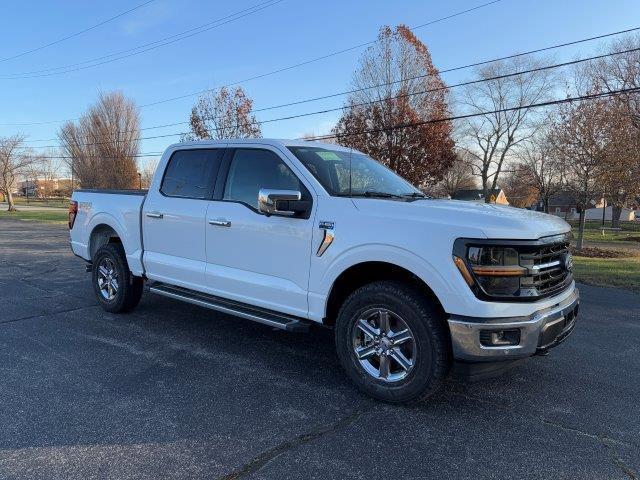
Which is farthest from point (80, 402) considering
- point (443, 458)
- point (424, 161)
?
point (424, 161)

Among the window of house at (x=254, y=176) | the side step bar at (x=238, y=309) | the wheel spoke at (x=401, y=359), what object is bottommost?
the wheel spoke at (x=401, y=359)

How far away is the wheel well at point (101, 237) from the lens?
6.39 metres

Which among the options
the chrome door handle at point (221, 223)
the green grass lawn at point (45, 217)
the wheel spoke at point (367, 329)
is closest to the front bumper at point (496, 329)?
the wheel spoke at point (367, 329)

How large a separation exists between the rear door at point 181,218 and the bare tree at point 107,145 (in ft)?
125

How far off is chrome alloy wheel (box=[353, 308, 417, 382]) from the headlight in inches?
25.1

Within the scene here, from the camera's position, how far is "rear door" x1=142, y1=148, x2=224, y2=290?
496 cm

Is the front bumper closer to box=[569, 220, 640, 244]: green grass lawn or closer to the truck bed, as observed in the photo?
the truck bed

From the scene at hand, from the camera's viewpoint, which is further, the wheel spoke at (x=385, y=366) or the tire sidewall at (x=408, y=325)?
the wheel spoke at (x=385, y=366)

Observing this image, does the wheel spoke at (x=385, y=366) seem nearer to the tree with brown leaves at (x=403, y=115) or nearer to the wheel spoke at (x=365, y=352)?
the wheel spoke at (x=365, y=352)

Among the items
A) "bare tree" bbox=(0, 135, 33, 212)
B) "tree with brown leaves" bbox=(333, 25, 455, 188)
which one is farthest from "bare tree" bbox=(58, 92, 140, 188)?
"tree with brown leaves" bbox=(333, 25, 455, 188)

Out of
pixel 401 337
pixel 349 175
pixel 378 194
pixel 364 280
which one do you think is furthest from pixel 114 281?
pixel 401 337

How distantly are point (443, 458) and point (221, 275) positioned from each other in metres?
2.61

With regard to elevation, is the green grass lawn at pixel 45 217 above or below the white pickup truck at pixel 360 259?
below

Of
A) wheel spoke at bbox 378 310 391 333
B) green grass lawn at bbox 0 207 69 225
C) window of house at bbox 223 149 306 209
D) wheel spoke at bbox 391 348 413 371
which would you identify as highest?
window of house at bbox 223 149 306 209
